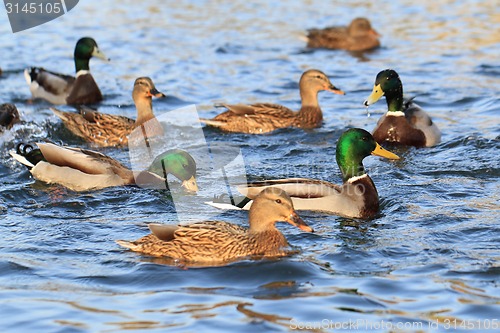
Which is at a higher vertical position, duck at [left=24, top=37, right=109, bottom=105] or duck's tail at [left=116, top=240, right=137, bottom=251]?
duck at [left=24, top=37, right=109, bottom=105]

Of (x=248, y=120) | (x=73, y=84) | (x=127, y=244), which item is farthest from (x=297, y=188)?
(x=73, y=84)

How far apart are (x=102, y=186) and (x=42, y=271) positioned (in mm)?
2415

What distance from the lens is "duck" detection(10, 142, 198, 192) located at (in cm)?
930

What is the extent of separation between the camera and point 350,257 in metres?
7.23

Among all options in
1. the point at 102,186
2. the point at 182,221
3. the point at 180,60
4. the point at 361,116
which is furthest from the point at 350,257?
the point at 180,60

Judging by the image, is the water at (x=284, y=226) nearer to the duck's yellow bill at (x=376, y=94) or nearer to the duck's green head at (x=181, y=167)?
the duck's green head at (x=181, y=167)

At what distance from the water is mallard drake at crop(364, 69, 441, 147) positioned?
24 centimetres

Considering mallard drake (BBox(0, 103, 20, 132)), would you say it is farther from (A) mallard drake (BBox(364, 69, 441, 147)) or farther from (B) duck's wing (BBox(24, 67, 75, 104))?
(A) mallard drake (BBox(364, 69, 441, 147))

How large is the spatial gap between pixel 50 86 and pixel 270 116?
11.5 ft

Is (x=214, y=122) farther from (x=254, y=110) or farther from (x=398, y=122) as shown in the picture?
(x=398, y=122)

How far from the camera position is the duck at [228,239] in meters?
7.07

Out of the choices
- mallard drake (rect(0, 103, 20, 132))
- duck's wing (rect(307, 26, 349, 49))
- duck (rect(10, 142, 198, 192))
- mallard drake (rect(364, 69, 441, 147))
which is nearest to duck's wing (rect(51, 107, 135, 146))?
mallard drake (rect(0, 103, 20, 132))

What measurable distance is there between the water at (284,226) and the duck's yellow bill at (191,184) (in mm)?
224

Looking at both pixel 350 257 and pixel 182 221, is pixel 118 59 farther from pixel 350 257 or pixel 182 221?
pixel 350 257
